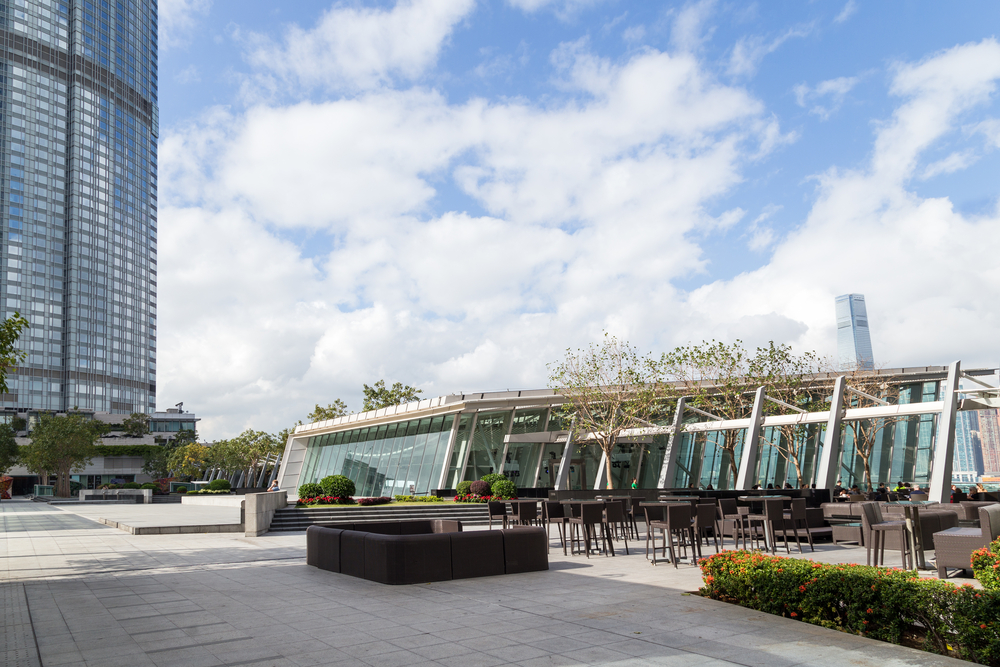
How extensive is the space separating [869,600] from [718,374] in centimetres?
2241

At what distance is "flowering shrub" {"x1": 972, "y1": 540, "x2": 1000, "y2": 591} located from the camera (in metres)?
5.39

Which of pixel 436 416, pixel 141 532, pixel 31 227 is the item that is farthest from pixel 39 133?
pixel 141 532

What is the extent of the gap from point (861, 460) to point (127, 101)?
5070 inches

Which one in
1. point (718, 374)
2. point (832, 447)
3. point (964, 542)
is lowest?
point (964, 542)

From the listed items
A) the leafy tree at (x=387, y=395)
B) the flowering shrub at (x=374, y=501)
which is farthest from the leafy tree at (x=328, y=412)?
the flowering shrub at (x=374, y=501)

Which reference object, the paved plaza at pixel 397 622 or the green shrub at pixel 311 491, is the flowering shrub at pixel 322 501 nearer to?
the green shrub at pixel 311 491

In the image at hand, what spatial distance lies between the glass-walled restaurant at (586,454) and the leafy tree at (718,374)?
234cm

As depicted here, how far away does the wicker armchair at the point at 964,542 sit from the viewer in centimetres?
728

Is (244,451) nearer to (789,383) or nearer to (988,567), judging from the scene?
(789,383)

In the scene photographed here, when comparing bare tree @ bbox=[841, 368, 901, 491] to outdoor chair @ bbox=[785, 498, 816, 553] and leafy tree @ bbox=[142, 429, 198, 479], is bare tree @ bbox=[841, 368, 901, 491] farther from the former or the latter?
leafy tree @ bbox=[142, 429, 198, 479]

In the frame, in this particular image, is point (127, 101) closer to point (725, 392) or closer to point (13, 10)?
point (13, 10)

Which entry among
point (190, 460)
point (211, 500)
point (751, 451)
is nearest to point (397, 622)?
point (751, 451)

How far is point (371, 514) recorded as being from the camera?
21109mm

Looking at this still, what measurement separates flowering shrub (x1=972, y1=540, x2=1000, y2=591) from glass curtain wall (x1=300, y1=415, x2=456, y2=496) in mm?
25603
